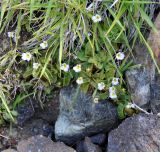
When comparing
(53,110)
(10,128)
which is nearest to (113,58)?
(53,110)

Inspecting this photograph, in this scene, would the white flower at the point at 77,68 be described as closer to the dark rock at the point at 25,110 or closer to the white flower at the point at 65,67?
the white flower at the point at 65,67

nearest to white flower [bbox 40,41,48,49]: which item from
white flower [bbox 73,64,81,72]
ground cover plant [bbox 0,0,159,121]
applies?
ground cover plant [bbox 0,0,159,121]

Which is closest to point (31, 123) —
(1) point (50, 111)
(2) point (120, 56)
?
(1) point (50, 111)

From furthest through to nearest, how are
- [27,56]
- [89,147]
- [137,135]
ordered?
[27,56]
[89,147]
[137,135]

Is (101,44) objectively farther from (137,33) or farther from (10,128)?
(10,128)

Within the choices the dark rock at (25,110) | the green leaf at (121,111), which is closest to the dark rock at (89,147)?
the green leaf at (121,111)

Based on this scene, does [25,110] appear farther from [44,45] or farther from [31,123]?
[44,45]
